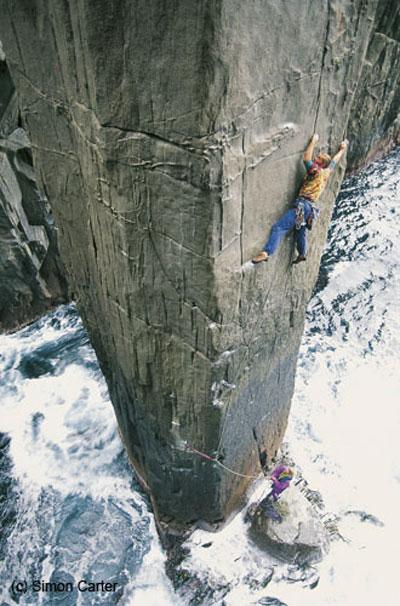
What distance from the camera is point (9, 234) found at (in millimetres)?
6781

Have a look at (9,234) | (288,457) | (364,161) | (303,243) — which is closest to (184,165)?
(303,243)

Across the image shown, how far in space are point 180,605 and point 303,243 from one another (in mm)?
3650

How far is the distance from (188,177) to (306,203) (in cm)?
87

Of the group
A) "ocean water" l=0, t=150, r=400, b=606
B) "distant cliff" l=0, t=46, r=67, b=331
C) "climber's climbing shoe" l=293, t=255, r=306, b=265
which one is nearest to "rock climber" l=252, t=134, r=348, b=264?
"climber's climbing shoe" l=293, t=255, r=306, b=265

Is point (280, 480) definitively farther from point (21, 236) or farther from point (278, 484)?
point (21, 236)

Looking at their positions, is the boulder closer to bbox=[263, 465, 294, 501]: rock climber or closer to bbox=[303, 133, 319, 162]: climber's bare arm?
bbox=[263, 465, 294, 501]: rock climber

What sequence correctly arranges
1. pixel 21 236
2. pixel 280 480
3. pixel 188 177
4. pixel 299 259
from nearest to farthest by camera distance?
pixel 188 177, pixel 299 259, pixel 280 480, pixel 21 236

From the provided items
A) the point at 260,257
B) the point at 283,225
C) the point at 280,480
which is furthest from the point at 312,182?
the point at 280,480

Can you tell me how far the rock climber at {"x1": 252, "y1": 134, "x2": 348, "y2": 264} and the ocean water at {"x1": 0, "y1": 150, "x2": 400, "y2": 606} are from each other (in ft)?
10.3

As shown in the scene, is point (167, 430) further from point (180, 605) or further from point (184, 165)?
point (184, 165)

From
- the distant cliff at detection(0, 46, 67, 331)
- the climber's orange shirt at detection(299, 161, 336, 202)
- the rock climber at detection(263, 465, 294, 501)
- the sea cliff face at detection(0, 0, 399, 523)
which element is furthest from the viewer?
the distant cliff at detection(0, 46, 67, 331)

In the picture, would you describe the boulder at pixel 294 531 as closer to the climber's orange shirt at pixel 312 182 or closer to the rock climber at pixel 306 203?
the rock climber at pixel 306 203

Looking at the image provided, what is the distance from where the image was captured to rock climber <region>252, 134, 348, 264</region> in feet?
9.62

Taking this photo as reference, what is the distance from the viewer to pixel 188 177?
98.3 inches
